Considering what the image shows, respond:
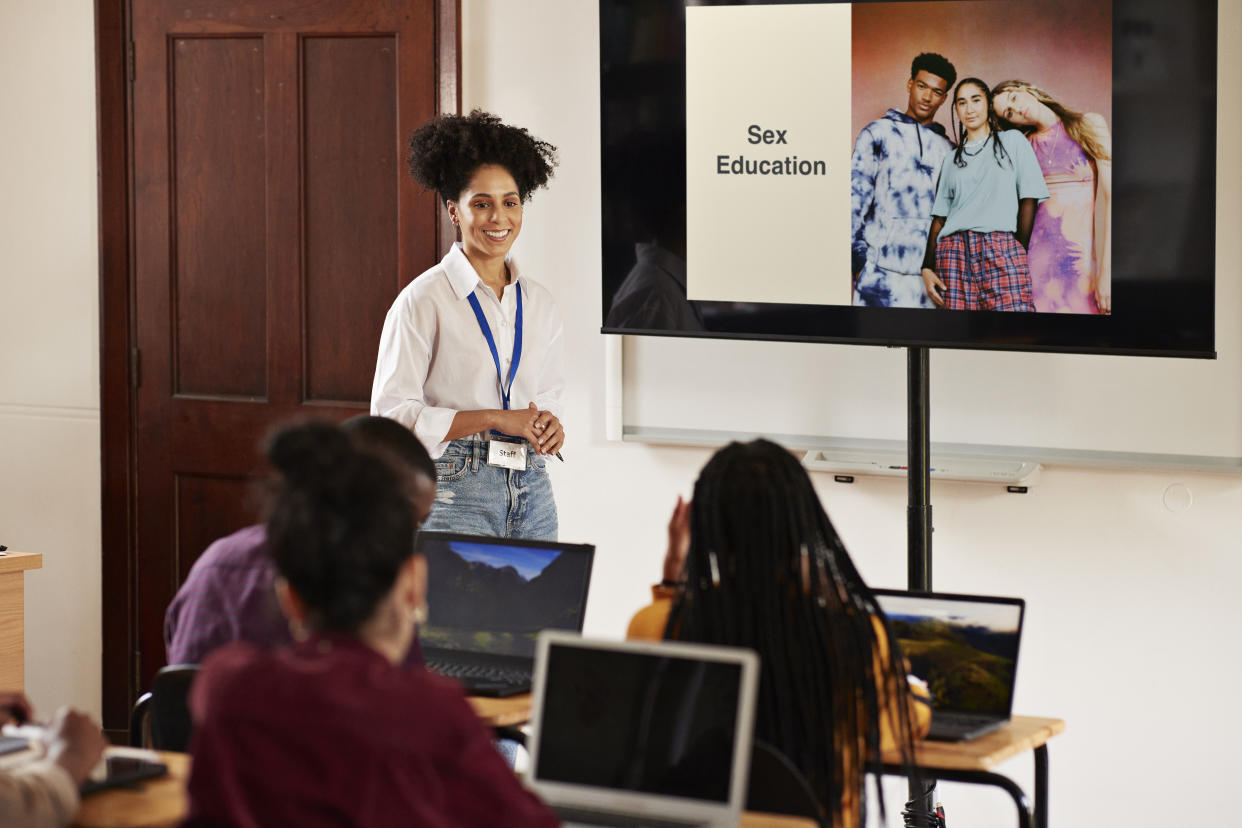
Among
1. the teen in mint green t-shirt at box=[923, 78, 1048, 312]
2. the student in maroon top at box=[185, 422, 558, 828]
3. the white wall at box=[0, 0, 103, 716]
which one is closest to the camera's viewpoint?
the student in maroon top at box=[185, 422, 558, 828]

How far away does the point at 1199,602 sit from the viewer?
3527mm

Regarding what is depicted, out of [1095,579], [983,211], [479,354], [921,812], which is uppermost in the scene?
[983,211]

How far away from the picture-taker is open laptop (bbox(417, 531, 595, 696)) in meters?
2.64

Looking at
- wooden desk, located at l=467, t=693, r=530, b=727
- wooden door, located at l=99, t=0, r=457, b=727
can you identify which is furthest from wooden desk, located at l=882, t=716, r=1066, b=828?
wooden door, located at l=99, t=0, r=457, b=727

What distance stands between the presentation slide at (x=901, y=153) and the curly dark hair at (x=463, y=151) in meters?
0.42

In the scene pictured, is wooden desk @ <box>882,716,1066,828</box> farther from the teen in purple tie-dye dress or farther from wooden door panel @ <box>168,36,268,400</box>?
wooden door panel @ <box>168,36,268,400</box>

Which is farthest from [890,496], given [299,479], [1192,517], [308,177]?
[299,479]

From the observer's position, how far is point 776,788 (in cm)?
179

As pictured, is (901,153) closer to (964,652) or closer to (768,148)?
(768,148)

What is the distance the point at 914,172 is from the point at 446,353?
1.14m

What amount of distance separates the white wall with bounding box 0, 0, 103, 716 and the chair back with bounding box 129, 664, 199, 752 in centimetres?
270

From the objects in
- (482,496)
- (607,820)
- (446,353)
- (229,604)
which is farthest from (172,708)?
(446,353)

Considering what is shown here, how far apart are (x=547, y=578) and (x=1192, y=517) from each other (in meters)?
1.73

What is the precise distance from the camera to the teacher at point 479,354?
3.34m
